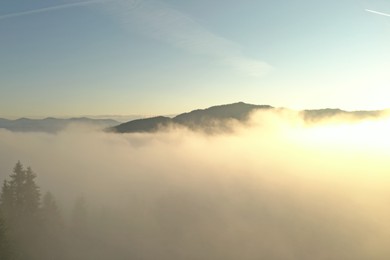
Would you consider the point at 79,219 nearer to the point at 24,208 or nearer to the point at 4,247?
the point at 24,208

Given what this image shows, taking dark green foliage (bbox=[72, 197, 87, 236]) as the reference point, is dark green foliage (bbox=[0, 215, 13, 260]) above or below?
above

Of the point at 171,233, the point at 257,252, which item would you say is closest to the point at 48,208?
the point at 171,233

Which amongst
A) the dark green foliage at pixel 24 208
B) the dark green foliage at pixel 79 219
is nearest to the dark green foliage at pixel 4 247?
the dark green foliage at pixel 24 208

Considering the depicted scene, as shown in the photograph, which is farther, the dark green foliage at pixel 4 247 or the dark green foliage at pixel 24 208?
the dark green foliage at pixel 24 208

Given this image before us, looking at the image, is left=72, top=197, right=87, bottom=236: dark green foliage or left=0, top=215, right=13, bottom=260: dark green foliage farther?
left=72, top=197, right=87, bottom=236: dark green foliage

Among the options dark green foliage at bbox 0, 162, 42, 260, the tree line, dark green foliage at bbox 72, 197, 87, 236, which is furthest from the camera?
dark green foliage at bbox 72, 197, 87, 236

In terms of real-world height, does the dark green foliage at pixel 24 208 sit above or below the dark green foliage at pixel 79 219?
above

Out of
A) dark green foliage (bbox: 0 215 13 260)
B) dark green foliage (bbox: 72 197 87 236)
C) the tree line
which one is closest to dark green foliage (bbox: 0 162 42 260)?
the tree line

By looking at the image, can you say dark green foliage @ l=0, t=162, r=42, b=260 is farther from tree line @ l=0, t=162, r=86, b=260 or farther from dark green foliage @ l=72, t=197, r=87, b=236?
dark green foliage @ l=72, t=197, r=87, b=236

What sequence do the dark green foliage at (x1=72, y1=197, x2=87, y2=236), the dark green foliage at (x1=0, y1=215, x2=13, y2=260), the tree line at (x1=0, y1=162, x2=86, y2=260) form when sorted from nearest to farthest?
1. the dark green foliage at (x1=0, y1=215, x2=13, y2=260)
2. the tree line at (x1=0, y1=162, x2=86, y2=260)
3. the dark green foliage at (x1=72, y1=197, x2=87, y2=236)

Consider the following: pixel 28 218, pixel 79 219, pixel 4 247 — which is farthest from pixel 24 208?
pixel 79 219

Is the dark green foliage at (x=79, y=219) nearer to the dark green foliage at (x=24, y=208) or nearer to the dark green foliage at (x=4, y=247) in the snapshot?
the dark green foliage at (x=24, y=208)

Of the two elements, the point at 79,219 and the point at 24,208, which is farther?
the point at 79,219
